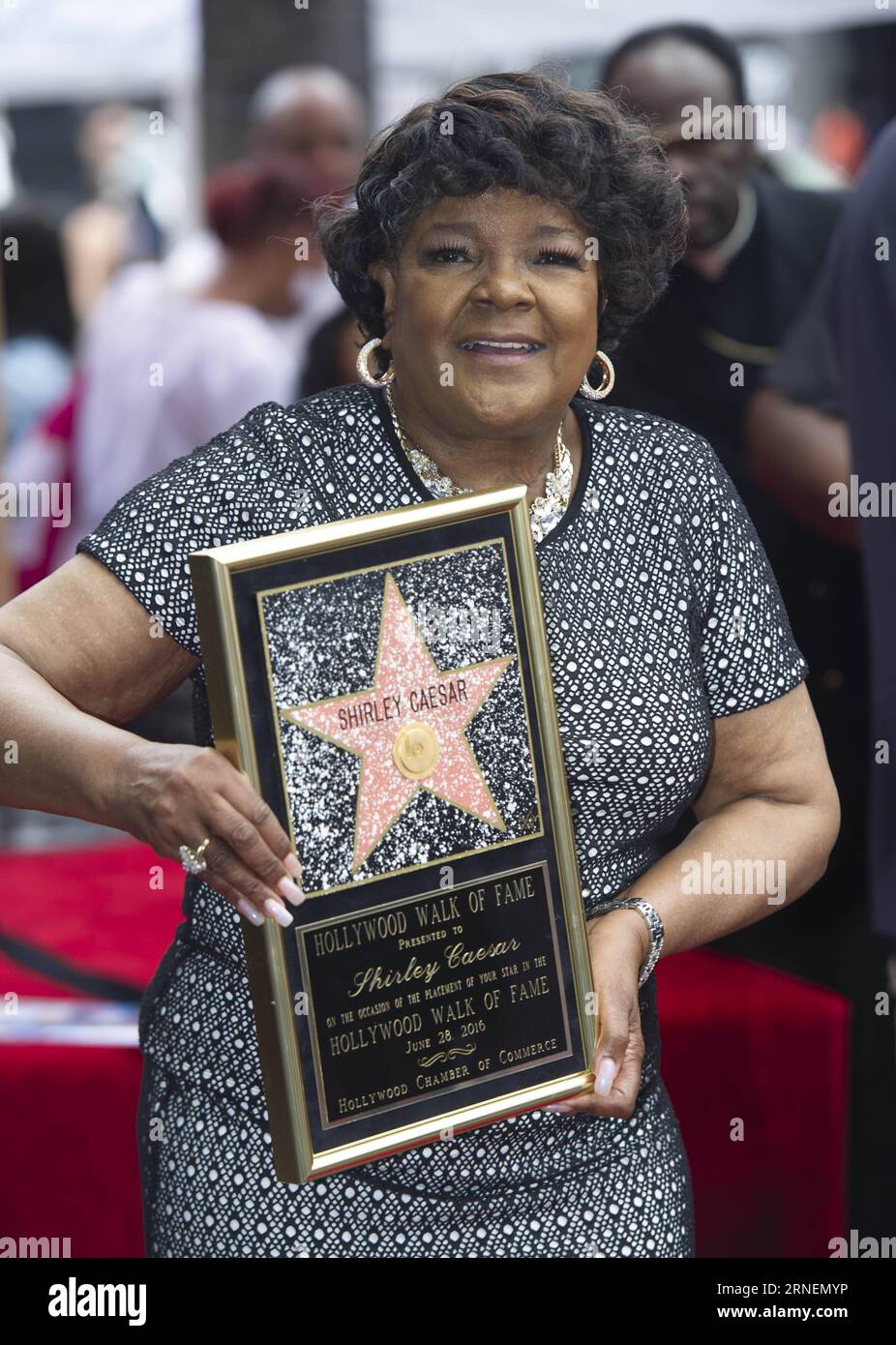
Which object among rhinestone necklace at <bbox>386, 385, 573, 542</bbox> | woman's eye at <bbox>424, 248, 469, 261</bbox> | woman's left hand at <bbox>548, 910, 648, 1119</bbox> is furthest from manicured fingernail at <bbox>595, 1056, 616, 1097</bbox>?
woman's eye at <bbox>424, 248, 469, 261</bbox>

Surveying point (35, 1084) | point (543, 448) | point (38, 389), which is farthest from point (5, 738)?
point (38, 389)

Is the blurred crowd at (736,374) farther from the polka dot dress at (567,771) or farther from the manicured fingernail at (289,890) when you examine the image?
the manicured fingernail at (289,890)

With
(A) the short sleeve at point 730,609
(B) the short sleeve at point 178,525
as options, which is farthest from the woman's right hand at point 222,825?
(A) the short sleeve at point 730,609

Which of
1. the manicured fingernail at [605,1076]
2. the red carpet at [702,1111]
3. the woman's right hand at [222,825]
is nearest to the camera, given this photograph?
the woman's right hand at [222,825]

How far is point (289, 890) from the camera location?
138 centimetres

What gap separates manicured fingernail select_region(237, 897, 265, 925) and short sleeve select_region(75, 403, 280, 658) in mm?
279

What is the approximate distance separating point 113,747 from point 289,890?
0.20 meters

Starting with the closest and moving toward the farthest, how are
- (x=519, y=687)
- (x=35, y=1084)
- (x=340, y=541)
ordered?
(x=340, y=541)
(x=519, y=687)
(x=35, y=1084)

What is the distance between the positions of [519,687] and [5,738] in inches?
18.1

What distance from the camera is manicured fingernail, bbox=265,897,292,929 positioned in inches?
54.5

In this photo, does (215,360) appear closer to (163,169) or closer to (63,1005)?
(63,1005)

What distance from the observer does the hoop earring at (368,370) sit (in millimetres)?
1673

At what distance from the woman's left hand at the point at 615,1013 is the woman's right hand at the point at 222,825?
0.35m

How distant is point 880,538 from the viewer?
2.56 metres
